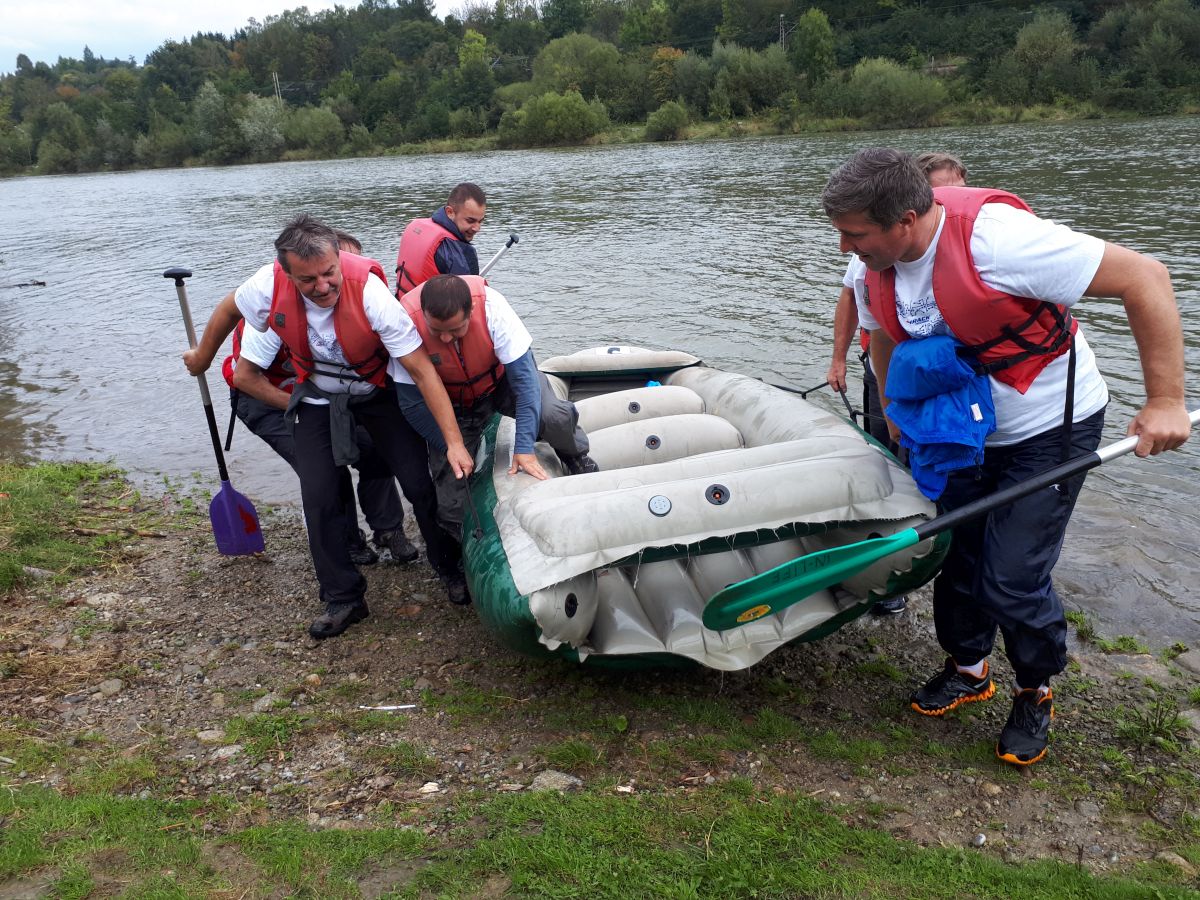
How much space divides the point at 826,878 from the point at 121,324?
12539 mm

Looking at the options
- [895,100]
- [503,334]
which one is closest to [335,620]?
[503,334]

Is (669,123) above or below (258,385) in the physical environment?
above

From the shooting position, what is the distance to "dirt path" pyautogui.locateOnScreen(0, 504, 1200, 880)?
281 cm

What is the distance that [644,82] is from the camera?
55875 millimetres

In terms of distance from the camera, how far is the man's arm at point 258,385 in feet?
13.3

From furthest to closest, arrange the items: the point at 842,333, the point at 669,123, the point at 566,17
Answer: the point at 566,17 → the point at 669,123 → the point at 842,333

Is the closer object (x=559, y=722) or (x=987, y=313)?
(x=987, y=313)

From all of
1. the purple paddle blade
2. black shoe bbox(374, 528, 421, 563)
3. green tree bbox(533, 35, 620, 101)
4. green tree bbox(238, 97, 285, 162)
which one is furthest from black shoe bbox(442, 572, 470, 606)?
green tree bbox(238, 97, 285, 162)

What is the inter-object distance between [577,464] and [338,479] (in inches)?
42.8

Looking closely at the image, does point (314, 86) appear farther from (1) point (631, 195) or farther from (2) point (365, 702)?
(2) point (365, 702)

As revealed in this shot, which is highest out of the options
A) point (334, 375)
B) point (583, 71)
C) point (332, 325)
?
point (583, 71)

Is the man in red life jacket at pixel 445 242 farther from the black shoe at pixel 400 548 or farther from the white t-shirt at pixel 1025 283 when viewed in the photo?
the white t-shirt at pixel 1025 283

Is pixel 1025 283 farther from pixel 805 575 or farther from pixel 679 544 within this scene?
pixel 679 544

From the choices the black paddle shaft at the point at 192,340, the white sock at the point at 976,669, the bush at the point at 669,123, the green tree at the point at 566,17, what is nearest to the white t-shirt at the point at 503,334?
the black paddle shaft at the point at 192,340
